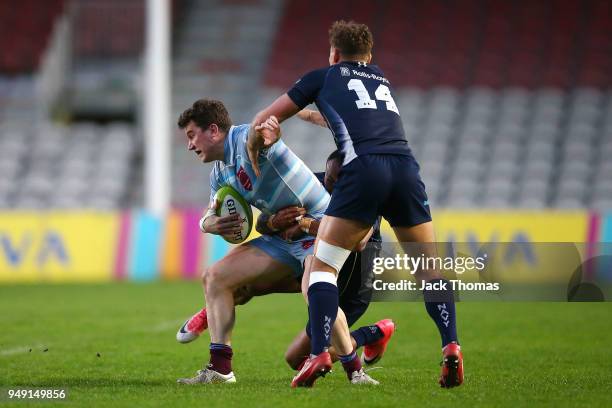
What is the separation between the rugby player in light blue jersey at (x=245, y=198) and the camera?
6.37m

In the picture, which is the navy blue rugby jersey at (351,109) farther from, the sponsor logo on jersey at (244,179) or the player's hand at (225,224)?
the player's hand at (225,224)

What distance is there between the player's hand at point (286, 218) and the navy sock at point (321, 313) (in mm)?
672

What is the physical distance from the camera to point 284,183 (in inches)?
255

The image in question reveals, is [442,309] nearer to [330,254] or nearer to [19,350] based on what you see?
[330,254]

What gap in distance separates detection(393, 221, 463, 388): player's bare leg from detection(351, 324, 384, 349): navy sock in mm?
1082

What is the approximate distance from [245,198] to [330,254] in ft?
3.00

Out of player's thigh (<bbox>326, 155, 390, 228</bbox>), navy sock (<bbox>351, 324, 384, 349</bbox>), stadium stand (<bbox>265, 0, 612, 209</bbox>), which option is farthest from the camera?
stadium stand (<bbox>265, 0, 612, 209</bbox>)

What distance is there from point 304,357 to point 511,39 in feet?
56.9

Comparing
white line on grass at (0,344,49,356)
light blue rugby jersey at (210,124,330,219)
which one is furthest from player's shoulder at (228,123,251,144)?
white line on grass at (0,344,49,356)

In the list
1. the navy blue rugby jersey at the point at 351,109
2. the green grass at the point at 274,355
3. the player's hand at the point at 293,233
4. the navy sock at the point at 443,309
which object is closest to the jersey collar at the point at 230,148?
the player's hand at the point at 293,233

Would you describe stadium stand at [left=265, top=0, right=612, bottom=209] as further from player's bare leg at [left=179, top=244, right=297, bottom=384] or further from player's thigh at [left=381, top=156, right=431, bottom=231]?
player's thigh at [left=381, top=156, right=431, bottom=231]

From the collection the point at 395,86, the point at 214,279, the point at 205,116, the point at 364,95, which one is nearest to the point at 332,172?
the point at 364,95

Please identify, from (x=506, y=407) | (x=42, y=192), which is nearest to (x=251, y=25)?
(x=42, y=192)

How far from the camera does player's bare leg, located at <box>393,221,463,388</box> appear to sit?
579cm
